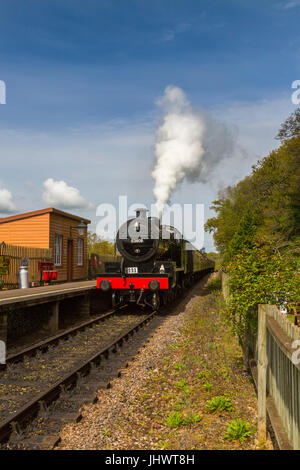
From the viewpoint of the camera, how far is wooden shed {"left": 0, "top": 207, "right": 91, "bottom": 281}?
747 inches

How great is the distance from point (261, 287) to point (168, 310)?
28.7ft

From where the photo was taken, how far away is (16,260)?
613 inches

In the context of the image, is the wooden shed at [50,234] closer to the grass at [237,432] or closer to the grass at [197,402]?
the grass at [197,402]

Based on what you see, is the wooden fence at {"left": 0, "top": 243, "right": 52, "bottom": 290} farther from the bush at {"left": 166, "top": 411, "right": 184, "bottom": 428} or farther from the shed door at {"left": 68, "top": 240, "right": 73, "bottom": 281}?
the bush at {"left": 166, "top": 411, "right": 184, "bottom": 428}

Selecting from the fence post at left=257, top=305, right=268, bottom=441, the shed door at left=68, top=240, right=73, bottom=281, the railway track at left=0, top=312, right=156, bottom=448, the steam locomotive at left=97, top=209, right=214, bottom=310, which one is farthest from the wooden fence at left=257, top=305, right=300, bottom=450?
the shed door at left=68, top=240, right=73, bottom=281

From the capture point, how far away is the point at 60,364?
6844 millimetres

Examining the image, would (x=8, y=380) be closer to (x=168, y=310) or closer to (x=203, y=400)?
(x=203, y=400)

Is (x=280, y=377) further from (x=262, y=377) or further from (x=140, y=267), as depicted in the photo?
(x=140, y=267)

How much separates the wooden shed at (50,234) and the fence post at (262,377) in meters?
15.7

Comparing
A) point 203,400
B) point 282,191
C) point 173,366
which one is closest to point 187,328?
point 173,366

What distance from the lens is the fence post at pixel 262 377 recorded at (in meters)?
3.99

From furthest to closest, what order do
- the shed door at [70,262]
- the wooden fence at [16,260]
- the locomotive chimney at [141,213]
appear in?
the shed door at [70,262], the wooden fence at [16,260], the locomotive chimney at [141,213]

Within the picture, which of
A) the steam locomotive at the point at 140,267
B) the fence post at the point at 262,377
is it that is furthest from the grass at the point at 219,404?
the steam locomotive at the point at 140,267

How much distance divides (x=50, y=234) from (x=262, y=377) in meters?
16.1
